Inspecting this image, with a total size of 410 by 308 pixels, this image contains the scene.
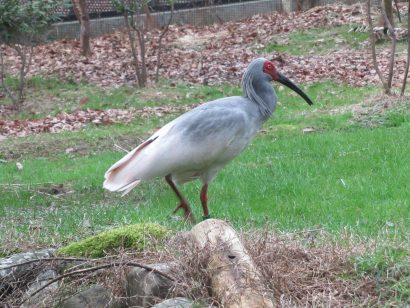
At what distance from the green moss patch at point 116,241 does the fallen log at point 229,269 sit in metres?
0.54

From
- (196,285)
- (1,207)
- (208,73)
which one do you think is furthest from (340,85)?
(196,285)

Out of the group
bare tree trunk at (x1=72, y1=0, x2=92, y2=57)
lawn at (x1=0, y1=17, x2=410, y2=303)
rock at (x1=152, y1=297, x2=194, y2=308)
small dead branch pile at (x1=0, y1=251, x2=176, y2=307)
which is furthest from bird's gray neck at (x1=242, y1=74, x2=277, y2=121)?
bare tree trunk at (x1=72, y1=0, x2=92, y2=57)

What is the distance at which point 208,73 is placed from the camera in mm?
20141

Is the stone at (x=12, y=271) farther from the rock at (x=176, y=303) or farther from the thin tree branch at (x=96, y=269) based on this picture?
the rock at (x=176, y=303)

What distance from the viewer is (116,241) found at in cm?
634

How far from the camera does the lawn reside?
24.3 feet

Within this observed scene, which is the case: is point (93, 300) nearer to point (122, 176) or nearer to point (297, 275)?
point (297, 275)

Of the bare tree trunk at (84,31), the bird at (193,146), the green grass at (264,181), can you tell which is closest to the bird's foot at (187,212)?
the bird at (193,146)

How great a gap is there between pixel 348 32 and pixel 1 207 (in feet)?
48.2

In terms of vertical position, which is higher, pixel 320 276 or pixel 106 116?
pixel 320 276

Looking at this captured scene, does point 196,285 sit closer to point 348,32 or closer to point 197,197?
point 197,197

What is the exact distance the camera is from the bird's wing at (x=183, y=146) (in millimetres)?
7305

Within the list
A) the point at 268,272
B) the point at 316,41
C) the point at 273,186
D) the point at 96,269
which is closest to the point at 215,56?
the point at 316,41

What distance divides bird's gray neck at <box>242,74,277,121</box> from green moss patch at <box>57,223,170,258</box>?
1751mm
